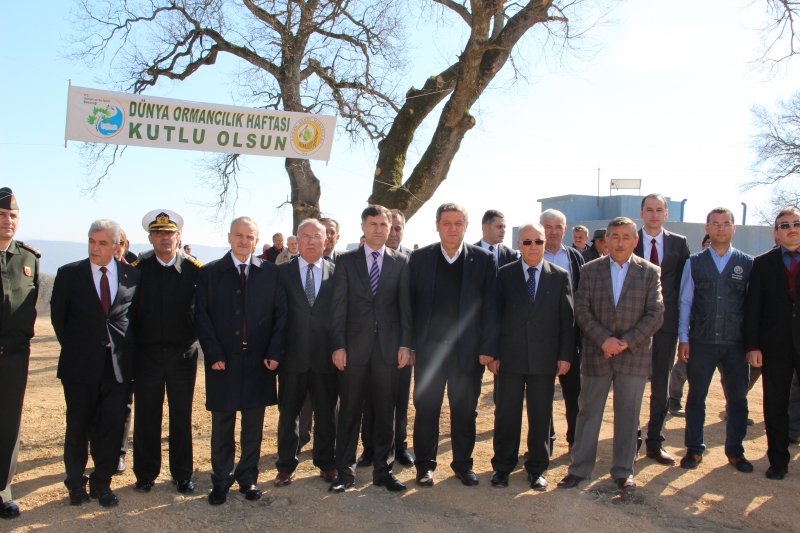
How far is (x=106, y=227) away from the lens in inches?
Result: 169

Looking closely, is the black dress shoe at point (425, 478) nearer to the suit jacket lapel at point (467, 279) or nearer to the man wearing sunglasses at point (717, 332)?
the suit jacket lapel at point (467, 279)

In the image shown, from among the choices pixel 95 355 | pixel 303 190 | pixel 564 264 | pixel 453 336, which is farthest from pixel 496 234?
pixel 303 190

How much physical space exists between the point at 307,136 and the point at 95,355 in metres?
3.66

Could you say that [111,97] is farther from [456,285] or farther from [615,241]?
[615,241]

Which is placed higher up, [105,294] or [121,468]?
[105,294]

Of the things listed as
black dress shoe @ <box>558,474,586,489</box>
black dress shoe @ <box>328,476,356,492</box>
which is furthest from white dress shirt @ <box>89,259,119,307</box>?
black dress shoe @ <box>558,474,586,489</box>

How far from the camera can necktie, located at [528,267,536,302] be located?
4648mm

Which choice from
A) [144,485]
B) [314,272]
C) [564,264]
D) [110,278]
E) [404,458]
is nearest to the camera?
[110,278]

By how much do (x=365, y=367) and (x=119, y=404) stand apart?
1803 mm

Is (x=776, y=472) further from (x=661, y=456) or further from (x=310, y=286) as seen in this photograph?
(x=310, y=286)

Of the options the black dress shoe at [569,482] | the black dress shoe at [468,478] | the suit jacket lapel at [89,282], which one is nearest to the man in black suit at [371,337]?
the black dress shoe at [468,478]

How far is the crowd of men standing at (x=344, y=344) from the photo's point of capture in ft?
13.8

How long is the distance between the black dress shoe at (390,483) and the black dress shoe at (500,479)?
716 mm

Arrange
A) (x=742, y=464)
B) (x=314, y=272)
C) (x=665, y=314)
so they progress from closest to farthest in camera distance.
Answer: (x=314, y=272) → (x=742, y=464) → (x=665, y=314)
